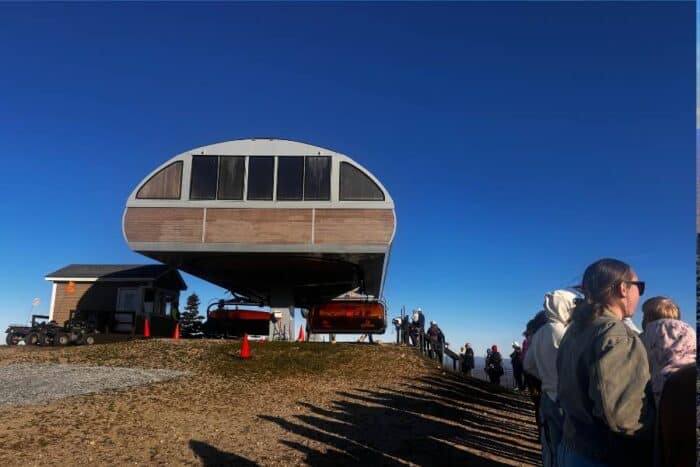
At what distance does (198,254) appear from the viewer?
1809 centimetres

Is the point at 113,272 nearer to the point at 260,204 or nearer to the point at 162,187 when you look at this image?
the point at 162,187

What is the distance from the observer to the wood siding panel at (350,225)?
1750cm

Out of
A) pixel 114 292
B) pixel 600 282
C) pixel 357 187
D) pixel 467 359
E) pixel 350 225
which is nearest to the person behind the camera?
pixel 600 282

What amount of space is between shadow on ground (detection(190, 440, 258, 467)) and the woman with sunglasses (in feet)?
13.9

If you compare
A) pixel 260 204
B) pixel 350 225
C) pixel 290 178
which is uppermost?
pixel 290 178

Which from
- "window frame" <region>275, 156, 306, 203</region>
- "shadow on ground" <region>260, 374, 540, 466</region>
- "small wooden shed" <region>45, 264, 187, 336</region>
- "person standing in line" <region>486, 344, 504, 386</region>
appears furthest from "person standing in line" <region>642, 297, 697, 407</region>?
"small wooden shed" <region>45, 264, 187, 336</region>

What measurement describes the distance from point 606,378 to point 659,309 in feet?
0.98

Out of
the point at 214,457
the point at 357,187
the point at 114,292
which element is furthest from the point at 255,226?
the point at 214,457

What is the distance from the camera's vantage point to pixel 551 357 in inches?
117

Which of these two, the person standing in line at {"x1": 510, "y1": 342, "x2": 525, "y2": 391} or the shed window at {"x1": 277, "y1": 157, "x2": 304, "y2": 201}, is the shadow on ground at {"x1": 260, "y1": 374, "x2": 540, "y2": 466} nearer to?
the person standing in line at {"x1": 510, "y1": 342, "x2": 525, "y2": 391}

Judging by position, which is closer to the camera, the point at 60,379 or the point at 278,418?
the point at 278,418

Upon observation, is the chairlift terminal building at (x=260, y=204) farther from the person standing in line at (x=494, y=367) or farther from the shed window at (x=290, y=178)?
the person standing in line at (x=494, y=367)

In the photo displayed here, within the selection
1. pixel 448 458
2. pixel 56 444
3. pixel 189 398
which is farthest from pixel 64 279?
pixel 448 458

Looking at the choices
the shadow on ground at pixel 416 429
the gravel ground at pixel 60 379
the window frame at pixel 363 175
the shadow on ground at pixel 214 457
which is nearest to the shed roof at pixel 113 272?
the window frame at pixel 363 175
